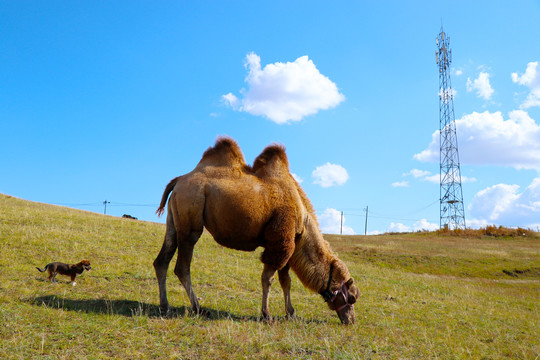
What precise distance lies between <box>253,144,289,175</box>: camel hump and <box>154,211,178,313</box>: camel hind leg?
86.6 inches

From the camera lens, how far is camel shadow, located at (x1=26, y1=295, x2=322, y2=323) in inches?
291

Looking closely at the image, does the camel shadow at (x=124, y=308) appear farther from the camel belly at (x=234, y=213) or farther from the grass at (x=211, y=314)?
the camel belly at (x=234, y=213)

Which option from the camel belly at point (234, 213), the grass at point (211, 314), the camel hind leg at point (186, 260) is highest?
the camel belly at point (234, 213)

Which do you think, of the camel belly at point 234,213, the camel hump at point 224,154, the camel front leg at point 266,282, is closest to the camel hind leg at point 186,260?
the camel belly at point 234,213

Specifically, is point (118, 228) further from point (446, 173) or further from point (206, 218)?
point (446, 173)

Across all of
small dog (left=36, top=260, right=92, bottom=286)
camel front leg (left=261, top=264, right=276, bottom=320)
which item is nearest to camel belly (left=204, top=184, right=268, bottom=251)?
camel front leg (left=261, top=264, right=276, bottom=320)

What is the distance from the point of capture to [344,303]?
848 centimetres

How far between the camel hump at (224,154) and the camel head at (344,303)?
3527 mm

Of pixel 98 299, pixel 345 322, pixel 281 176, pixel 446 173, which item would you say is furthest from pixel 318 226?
pixel 446 173

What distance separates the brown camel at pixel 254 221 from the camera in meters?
7.64

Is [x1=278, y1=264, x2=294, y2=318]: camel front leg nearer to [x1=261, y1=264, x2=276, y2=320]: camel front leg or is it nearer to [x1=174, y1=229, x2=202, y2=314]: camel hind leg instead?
[x1=261, y1=264, x2=276, y2=320]: camel front leg

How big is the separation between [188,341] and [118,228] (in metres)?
15.3

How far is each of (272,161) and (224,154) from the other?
3.64 ft

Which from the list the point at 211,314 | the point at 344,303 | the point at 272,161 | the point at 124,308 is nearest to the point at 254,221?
the point at 272,161
